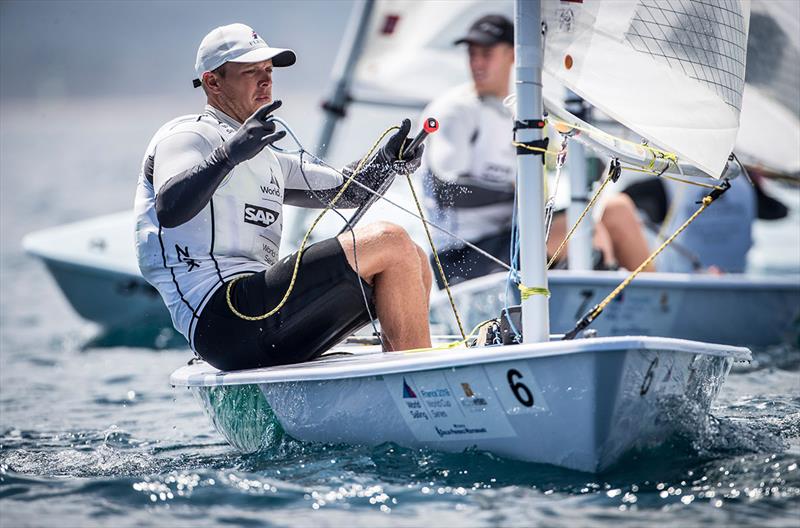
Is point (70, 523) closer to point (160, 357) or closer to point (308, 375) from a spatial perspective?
point (308, 375)

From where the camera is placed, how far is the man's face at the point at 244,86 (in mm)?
3639

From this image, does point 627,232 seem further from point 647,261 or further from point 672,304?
point 647,261

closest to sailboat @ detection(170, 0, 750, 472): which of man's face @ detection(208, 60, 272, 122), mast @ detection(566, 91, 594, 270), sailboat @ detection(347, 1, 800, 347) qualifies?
man's face @ detection(208, 60, 272, 122)

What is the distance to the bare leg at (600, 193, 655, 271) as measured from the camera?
5906 millimetres

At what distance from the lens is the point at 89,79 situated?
40594mm

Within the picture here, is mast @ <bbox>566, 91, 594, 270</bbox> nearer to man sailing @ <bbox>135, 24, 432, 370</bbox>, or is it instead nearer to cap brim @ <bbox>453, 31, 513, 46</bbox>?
cap brim @ <bbox>453, 31, 513, 46</bbox>

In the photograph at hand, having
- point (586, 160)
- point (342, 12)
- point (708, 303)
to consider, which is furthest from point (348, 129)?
point (342, 12)

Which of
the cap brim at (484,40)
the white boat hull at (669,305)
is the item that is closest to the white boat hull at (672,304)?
the white boat hull at (669,305)

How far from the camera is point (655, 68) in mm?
3395

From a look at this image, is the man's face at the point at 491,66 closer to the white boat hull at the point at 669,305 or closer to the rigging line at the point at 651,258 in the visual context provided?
the white boat hull at the point at 669,305

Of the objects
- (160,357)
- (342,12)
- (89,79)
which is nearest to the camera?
(160,357)

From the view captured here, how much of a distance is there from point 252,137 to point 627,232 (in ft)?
10.2

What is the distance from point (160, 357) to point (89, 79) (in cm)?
3605

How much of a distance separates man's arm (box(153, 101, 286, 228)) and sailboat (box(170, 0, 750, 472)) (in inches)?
19.6
